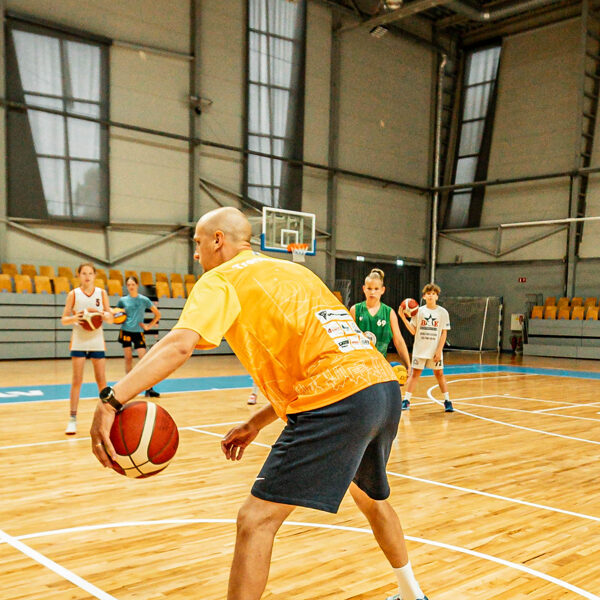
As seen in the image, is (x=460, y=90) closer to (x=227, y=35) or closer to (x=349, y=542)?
(x=227, y=35)

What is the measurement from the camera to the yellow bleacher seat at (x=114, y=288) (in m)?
15.3

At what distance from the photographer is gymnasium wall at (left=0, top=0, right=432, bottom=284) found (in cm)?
1600

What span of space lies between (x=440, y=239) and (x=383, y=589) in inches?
837

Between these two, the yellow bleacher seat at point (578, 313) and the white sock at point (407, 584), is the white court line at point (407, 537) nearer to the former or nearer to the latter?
the white sock at point (407, 584)

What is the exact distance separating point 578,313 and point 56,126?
14.9 metres

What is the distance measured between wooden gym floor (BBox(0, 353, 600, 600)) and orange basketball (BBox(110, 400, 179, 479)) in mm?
987

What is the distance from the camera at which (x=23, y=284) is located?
46.6ft

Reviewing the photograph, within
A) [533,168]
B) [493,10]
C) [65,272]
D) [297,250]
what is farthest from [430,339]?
[493,10]

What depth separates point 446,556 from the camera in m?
3.38

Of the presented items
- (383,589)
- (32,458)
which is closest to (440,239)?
(32,458)

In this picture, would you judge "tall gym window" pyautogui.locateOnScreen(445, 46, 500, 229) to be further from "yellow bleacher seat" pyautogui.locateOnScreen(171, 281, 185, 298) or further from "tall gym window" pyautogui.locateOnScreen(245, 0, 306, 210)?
"yellow bleacher seat" pyautogui.locateOnScreen(171, 281, 185, 298)

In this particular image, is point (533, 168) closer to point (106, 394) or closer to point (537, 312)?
point (537, 312)

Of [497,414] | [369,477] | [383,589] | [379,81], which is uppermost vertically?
[379,81]

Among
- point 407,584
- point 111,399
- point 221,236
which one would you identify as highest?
point 221,236
